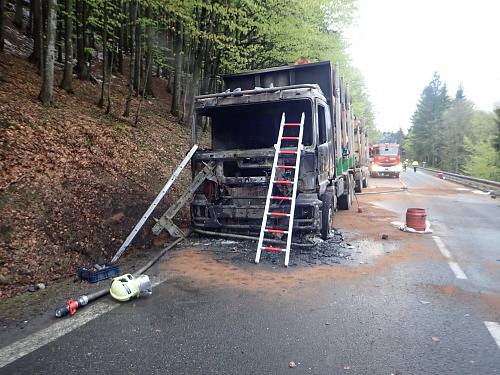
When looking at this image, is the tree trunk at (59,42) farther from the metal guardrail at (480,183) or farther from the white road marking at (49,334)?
the metal guardrail at (480,183)

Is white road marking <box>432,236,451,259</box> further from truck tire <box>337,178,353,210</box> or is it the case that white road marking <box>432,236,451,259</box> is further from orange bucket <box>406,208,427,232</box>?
truck tire <box>337,178,353,210</box>

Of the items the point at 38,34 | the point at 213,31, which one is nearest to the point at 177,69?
the point at 213,31

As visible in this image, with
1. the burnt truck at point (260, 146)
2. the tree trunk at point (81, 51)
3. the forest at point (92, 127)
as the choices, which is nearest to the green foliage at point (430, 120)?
the forest at point (92, 127)

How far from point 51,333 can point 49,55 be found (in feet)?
27.6

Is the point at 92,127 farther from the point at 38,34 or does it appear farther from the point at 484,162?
the point at 484,162

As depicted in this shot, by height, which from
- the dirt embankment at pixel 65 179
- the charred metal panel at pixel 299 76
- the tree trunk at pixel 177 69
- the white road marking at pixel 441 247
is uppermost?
the tree trunk at pixel 177 69

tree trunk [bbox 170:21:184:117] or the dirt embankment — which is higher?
tree trunk [bbox 170:21:184:117]

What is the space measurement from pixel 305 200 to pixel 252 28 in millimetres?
10851

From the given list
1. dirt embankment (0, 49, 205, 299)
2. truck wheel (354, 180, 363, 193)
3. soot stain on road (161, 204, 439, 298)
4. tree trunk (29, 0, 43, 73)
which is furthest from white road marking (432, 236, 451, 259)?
tree trunk (29, 0, 43, 73)

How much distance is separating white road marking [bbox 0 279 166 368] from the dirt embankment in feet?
3.89

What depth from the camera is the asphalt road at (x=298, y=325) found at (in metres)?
3.25

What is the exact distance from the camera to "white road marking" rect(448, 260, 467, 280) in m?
5.68

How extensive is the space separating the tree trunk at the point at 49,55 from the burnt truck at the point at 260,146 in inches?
181

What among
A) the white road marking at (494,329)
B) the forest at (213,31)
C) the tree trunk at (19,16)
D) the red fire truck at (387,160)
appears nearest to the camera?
the white road marking at (494,329)
